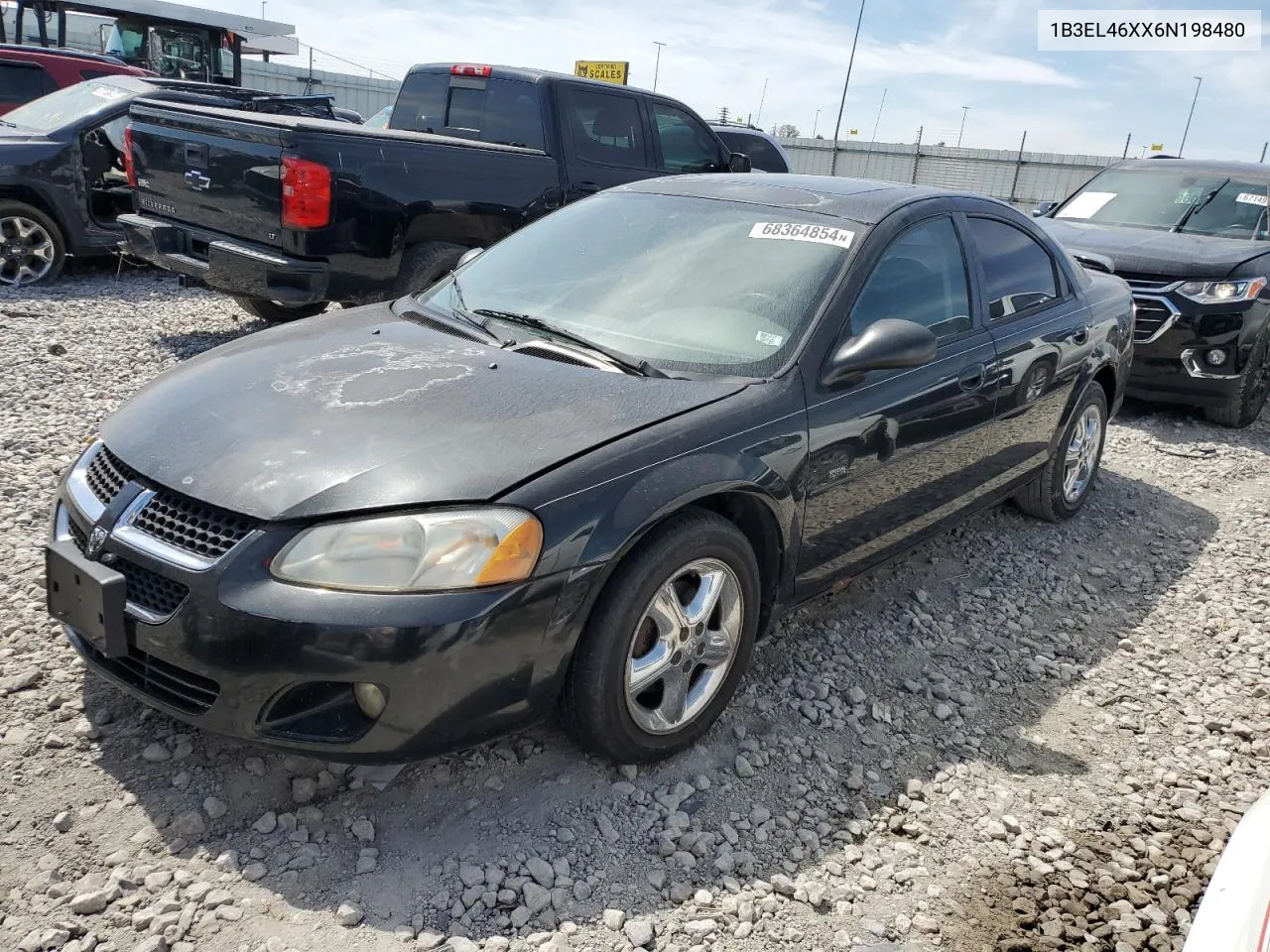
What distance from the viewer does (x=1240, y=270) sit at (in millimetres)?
7004

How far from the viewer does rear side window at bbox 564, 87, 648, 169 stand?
24.6ft

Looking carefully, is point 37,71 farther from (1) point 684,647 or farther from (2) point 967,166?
(2) point 967,166

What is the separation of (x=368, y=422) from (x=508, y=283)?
1.21 metres

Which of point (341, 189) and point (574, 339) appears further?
point (341, 189)

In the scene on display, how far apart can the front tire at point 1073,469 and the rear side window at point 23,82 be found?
1081 cm

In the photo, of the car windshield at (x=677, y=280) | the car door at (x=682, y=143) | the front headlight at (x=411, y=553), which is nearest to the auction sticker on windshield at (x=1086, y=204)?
the car door at (x=682, y=143)

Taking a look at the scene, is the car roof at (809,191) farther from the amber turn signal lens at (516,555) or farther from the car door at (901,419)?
the amber turn signal lens at (516,555)

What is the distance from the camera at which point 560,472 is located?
8.22ft

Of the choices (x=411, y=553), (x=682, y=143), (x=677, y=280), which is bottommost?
(x=411, y=553)

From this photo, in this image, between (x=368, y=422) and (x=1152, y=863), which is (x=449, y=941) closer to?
(x=368, y=422)

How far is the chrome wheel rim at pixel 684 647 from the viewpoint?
109 inches

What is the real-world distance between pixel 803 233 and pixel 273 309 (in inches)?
199

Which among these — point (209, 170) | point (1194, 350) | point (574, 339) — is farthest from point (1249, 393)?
point (209, 170)

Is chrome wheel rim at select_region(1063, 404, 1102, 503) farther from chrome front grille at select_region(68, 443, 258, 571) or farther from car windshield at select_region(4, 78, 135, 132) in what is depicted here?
car windshield at select_region(4, 78, 135, 132)
